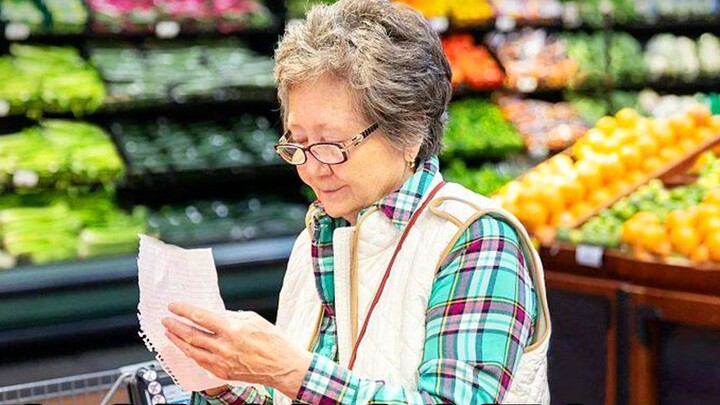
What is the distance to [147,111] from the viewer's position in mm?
5383

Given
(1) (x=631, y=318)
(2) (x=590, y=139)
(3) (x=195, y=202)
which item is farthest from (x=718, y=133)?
(3) (x=195, y=202)

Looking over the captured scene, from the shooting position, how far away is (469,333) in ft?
4.83

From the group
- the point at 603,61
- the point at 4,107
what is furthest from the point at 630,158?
the point at 4,107

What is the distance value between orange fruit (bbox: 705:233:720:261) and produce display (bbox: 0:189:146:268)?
2725 millimetres

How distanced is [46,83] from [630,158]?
9.01 feet

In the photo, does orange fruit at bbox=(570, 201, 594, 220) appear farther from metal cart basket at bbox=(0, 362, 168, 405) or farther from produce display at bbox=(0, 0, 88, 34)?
produce display at bbox=(0, 0, 88, 34)

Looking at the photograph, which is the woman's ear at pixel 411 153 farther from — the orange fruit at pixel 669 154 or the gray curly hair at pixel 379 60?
the orange fruit at pixel 669 154

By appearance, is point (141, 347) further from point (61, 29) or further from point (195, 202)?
point (61, 29)

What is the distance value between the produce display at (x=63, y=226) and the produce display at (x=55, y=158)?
125mm

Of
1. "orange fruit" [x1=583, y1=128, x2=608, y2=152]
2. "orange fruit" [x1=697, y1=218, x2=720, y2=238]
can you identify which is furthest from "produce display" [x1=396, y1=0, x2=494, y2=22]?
"orange fruit" [x1=697, y1=218, x2=720, y2=238]

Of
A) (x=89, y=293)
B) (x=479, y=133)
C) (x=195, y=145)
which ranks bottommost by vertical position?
(x=89, y=293)

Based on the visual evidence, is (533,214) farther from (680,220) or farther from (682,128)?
(682,128)

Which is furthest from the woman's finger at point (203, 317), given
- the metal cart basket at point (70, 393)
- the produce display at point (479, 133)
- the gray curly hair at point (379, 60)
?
the produce display at point (479, 133)

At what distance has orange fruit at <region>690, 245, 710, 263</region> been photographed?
327cm
